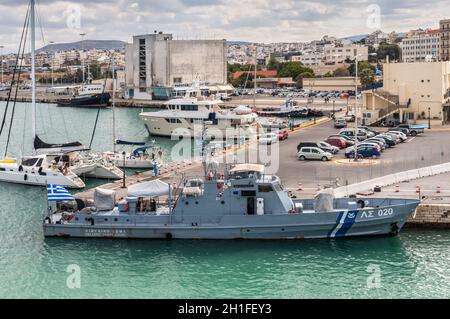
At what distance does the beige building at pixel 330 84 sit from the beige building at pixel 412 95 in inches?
2184

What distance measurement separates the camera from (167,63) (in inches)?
4483

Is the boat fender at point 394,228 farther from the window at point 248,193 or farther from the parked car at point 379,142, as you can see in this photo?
the parked car at point 379,142

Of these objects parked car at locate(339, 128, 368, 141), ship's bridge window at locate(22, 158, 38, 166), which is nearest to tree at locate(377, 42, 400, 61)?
parked car at locate(339, 128, 368, 141)

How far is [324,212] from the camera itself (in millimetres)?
23719

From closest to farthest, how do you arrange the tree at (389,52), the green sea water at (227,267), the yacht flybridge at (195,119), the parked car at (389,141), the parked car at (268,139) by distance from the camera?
1. the green sea water at (227,267)
2. the parked car at (389,141)
3. the parked car at (268,139)
4. the yacht flybridge at (195,119)
5. the tree at (389,52)

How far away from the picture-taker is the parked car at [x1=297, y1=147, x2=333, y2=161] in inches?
1444

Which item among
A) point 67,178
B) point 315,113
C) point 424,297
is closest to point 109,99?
point 315,113

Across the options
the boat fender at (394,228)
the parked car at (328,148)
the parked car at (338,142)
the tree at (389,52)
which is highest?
the tree at (389,52)

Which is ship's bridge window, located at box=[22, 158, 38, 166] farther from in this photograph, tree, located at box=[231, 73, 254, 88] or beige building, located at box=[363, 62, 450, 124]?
tree, located at box=[231, 73, 254, 88]

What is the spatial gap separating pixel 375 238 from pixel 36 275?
11262 mm

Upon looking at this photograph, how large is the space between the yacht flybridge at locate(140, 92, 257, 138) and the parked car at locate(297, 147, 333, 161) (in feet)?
65.2

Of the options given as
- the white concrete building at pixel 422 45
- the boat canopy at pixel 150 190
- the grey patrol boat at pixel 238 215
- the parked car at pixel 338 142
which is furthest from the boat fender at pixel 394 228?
the white concrete building at pixel 422 45

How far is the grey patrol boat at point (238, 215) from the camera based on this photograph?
935 inches

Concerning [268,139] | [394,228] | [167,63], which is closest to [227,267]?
[394,228]
